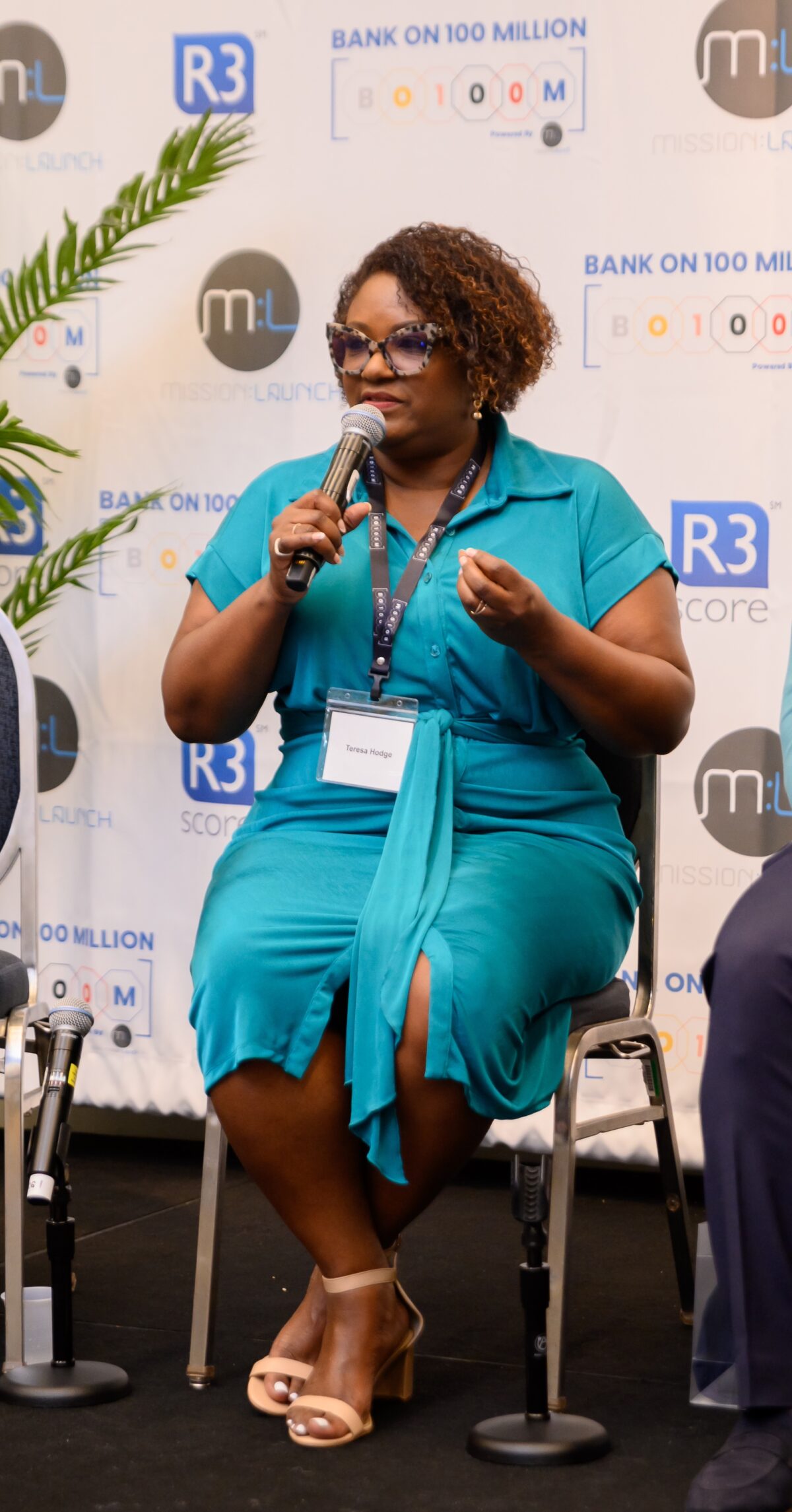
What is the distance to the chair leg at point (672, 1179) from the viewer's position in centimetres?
249

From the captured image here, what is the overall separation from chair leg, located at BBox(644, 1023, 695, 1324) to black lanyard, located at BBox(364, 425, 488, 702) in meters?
0.67

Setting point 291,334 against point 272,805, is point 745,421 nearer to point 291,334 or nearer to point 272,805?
point 291,334

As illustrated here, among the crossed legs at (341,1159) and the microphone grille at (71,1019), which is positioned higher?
the microphone grille at (71,1019)

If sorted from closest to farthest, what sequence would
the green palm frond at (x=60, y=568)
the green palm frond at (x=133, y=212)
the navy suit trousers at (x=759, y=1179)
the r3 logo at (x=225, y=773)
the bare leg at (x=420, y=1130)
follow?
the navy suit trousers at (x=759, y=1179) < the bare leg at (x=420, y=1130) < the green palm frond at (x=133, y=212) < the green palm frond at (x=60, y=568) < the r3 logo at (x=225, y=773)

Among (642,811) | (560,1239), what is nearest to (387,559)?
(642,811)

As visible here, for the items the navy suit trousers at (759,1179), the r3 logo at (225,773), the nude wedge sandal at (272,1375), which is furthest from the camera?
the r3 logo at (225,773)

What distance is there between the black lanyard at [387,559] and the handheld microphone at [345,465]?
0.09 m

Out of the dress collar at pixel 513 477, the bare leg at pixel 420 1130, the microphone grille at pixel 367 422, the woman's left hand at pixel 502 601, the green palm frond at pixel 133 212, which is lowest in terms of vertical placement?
the bare leg at pixel 420 1130

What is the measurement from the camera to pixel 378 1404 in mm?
2199

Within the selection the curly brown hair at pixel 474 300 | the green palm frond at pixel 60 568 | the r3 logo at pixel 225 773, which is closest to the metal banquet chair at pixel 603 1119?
the curly brown hair at pixel 474 300

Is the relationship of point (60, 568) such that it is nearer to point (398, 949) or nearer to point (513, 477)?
point (513, 477)

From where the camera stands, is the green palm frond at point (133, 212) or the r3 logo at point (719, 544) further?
the green palm frond at point (133, 212)

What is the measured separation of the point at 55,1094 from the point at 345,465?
2.74 ft

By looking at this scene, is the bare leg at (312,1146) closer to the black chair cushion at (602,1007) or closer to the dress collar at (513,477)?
the black chair cushion at (602,1007)
